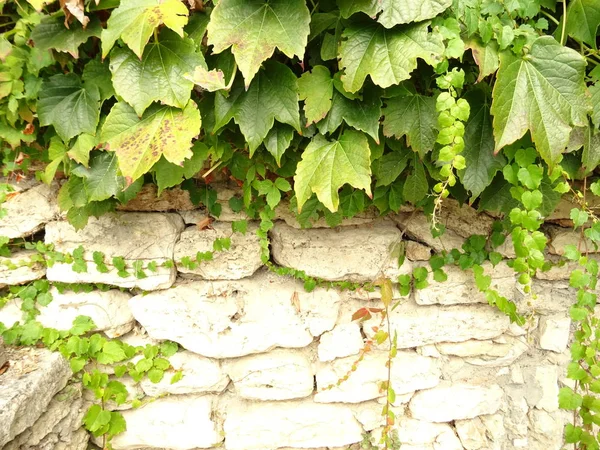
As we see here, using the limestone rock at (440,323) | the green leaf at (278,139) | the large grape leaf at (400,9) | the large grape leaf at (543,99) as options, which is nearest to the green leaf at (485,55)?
the large grape leaf at (543,99)

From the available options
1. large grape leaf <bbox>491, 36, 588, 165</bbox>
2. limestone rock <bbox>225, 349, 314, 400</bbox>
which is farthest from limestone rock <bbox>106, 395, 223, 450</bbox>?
large grape leaf <bbox>491, 36, 588, 165</bbox>

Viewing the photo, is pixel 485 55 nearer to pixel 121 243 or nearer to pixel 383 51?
pixel 383 51

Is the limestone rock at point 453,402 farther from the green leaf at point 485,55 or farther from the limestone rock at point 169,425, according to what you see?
the green leaf at point 485,55

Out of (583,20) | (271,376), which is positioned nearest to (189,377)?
(271,376)

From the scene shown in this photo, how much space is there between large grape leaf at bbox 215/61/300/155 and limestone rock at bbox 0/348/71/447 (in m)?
1.03

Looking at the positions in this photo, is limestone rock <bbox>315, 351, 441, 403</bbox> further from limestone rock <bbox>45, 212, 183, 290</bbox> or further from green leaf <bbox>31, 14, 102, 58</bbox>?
green leaf <bbox>31, 14, 102, 58</bbox>

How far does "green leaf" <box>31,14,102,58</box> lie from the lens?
3.77ft

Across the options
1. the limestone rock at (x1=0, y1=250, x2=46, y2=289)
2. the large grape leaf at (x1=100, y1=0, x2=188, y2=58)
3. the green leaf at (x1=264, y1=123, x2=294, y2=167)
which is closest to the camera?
the large grape leaf at (x1=100, y1=0, x2=188, y2=58)

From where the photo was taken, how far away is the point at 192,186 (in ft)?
4.97

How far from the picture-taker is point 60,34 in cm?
116

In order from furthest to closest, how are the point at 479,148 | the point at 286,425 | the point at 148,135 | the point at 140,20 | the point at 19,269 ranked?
the point at 286,425, the point at 19,269, the point at 479,148, the point at 148,135, the point at 140,20

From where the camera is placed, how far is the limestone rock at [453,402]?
1683 millimetres

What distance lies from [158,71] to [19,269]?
981 mm

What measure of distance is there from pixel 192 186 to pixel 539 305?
1.46 metres
